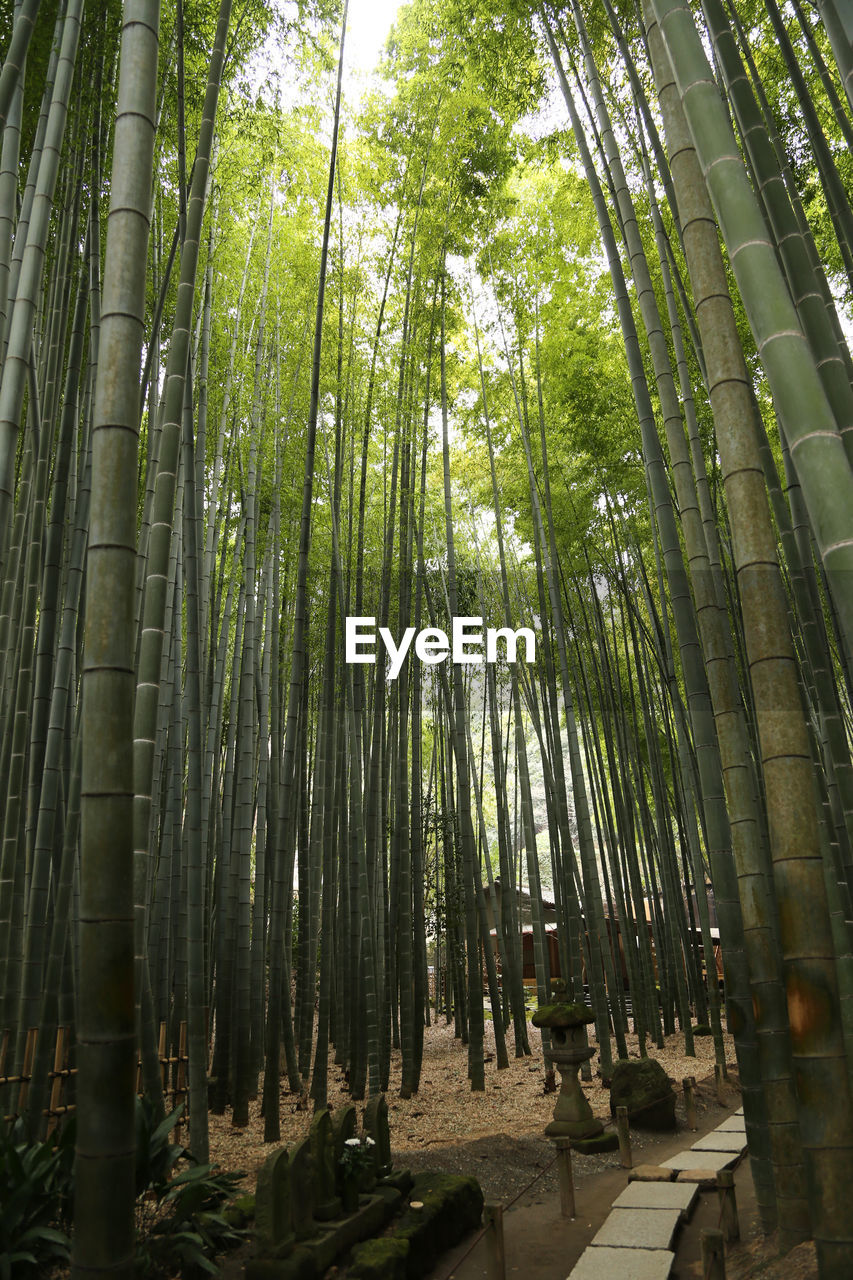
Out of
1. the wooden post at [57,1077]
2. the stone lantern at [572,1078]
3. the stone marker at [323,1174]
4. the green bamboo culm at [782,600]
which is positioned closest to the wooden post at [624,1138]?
the stone lantern at [572,1078]

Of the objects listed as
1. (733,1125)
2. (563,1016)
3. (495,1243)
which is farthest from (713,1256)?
(733,1125)

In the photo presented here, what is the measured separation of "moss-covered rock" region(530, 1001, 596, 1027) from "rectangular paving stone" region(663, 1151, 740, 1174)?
26.7 inches

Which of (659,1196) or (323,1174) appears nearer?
(323,1174)

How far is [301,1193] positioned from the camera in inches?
99.3

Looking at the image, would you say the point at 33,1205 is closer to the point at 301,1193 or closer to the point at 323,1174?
the point at 301,1193

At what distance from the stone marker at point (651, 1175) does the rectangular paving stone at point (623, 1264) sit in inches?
29.9

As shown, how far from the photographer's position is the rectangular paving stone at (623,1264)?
2.48 meters

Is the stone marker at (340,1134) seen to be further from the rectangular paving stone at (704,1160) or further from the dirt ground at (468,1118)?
the rectangular paving stone at (704,1160)

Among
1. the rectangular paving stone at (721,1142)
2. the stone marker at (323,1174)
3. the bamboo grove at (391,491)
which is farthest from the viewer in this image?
the rectangular paving stone at (721,1142)

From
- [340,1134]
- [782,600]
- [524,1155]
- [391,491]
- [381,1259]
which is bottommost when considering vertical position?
[524,1155]

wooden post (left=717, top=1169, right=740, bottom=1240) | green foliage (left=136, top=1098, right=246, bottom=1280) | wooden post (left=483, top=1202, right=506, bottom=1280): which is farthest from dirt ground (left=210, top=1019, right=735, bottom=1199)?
wooden post (left=717, top=1169, right=740, bottom=1240)

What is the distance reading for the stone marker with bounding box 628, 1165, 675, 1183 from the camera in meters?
3.35

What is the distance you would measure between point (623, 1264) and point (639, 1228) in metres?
0.31

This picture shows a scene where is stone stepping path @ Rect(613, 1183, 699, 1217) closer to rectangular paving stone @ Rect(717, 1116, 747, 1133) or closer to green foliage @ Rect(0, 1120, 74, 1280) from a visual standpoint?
rectangular paving stone @ Rect(717, 1116, 747, 1133)
